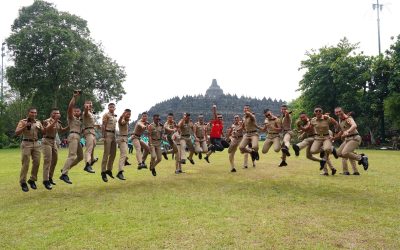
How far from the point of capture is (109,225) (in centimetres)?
621

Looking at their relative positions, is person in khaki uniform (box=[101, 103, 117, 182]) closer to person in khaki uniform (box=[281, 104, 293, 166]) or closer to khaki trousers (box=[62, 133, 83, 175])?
khaki trousers (box=[62, 133, 83, 175])

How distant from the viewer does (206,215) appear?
6.74 meters

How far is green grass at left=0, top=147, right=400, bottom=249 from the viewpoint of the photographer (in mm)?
5320

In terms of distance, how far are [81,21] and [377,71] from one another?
34.0 meters

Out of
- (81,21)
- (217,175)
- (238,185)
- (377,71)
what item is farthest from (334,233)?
(81,21)

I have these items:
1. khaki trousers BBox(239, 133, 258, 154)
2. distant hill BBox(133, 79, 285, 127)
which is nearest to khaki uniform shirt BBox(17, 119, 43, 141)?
khaki trousers BBox(239, 133, 258, 154)

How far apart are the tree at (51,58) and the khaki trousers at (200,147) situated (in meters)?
27.0

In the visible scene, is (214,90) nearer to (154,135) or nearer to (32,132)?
(154,135)

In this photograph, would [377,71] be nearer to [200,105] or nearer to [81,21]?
[81,21]

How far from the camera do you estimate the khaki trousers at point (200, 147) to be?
49.3 feet

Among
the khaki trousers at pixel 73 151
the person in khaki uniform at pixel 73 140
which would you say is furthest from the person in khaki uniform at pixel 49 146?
the khaki trousers at pixel 73 151

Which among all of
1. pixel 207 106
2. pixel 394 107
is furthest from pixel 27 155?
pixel 207 106

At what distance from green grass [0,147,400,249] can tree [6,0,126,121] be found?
30708 millimetres

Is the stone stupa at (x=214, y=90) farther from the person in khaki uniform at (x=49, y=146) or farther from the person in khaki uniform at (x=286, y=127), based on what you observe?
the person in khaki uniform at (x=49, y=146)
